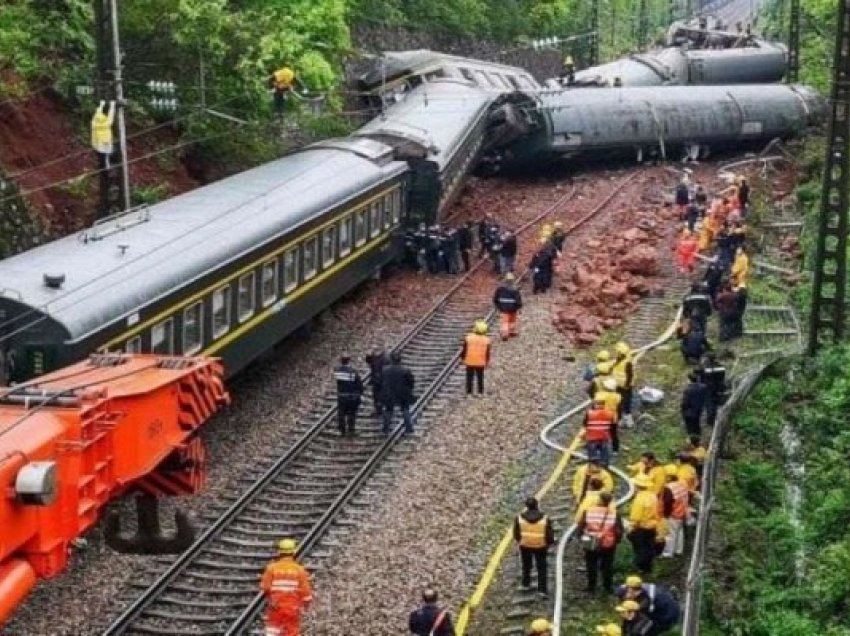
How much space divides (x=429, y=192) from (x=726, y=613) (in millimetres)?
15120

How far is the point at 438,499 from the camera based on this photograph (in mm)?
18750

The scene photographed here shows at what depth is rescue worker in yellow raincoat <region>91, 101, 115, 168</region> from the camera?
23.2 m

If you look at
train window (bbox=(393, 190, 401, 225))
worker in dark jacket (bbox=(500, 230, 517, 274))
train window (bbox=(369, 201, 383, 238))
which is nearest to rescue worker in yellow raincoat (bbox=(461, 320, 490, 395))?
train window (bbox=(369, 201, 383, 238))

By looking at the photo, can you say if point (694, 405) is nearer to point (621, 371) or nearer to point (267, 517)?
point (621, 371)

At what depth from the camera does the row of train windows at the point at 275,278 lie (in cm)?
1900

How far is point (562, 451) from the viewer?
65.8 ft

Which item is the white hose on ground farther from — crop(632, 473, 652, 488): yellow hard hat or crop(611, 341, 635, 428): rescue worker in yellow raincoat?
crop(611, 341, 635, 428): rescue worker in yellow raincoat

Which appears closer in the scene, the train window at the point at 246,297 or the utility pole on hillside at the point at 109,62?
the train window at the point at 246,297

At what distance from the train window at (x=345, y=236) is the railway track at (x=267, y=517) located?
190 centimetres

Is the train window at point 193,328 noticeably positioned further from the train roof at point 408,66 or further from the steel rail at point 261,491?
the train roof at point 408,66

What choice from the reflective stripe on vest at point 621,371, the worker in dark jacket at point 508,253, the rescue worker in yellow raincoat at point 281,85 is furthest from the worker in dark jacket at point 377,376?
the rescue worker in yellow raincoat at point 281,85

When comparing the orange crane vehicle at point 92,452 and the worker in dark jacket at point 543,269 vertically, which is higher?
the orange crane vehicle at point 92,452

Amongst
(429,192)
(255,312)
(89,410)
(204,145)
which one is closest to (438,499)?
(255,312)

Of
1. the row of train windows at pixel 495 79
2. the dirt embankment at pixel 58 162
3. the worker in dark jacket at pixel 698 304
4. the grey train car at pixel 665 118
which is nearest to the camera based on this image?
the worker in dark jacket at pixel 698 304
